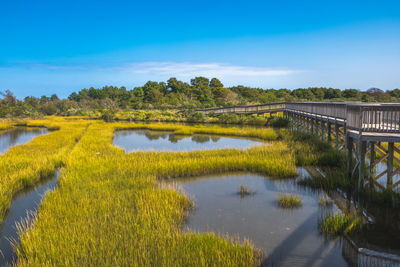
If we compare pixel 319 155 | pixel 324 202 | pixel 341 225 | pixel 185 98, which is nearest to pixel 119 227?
pixel 341 225

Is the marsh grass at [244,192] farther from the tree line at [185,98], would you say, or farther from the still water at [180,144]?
the tree line at [185,98]

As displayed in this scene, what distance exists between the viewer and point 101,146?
19266 mm

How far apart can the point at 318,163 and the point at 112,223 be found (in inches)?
421

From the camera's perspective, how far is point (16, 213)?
30.7 ft

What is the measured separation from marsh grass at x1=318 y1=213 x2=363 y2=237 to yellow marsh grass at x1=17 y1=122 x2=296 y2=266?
2.40 metres

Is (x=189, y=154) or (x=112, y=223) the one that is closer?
(x=112, y=223)

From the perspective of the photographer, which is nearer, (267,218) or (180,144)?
(267,218)

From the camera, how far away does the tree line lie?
2398 inches

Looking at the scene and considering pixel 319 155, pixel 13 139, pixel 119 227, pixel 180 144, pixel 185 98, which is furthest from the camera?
pixel 185 98

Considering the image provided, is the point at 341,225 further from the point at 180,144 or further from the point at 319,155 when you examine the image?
the point at 180,144

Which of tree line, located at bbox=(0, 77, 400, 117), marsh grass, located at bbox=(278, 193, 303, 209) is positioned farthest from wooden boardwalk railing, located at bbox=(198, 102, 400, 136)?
tree line, located at bbox=(0, 77, 400, 117)

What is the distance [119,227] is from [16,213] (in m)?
4.50

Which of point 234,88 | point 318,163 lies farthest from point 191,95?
point 318,163

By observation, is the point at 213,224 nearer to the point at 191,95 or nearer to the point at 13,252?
the point at 13,252
